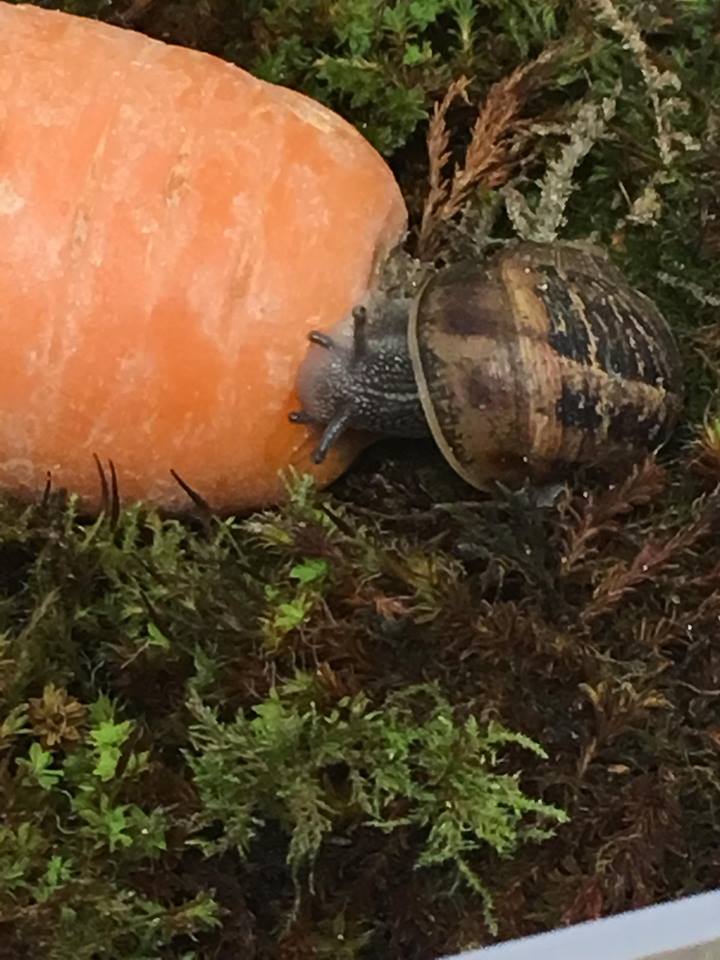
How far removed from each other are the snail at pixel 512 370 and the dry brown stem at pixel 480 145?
121mm

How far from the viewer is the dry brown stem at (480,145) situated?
1.52 m

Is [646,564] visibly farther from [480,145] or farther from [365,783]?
[480,145]

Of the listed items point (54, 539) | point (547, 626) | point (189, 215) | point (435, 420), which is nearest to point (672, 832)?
point (547, 626)

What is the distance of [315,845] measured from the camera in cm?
115

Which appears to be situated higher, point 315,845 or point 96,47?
point 96,47

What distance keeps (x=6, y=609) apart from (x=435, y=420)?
0.48m

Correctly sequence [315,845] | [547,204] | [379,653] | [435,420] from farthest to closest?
[547,204] < [435,420] < [379,653] < [315,845]

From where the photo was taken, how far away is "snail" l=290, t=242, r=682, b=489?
139 centimetres

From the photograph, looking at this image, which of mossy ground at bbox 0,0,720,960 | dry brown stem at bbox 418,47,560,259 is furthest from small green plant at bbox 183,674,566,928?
dry brown stem at bbox 418,47,560,259

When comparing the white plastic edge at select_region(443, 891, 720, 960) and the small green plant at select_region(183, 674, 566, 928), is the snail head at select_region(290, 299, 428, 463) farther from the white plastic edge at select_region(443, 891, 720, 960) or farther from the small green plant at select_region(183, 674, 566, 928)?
the white plastic edge at select_region(443, 891, 720, 960)

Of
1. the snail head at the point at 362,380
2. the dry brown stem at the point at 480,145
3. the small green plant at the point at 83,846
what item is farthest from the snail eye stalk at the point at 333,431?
the small green plant at the point at 83,846

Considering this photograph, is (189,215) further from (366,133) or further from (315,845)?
(315,845)

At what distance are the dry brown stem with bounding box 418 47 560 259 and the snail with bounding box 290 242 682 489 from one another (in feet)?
0.40

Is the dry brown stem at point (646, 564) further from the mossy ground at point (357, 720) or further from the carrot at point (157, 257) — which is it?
the carrot at point (157, 257)
